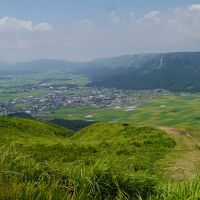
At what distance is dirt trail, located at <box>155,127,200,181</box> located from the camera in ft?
64.6

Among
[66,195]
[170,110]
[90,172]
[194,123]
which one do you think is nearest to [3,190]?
[66,195]

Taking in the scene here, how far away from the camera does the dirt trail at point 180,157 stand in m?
19.7

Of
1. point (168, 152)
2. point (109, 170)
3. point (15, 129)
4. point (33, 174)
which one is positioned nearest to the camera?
point (33, 174)

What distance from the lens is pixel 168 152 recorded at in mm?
26297

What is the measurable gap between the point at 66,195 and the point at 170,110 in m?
194

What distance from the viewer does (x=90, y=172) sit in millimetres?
10953

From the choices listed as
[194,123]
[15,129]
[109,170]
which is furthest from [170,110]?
[109,170]

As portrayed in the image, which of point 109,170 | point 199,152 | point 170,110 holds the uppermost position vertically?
point 109,170

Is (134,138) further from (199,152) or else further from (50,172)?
(50,172)

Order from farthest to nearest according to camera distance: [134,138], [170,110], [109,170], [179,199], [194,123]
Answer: [170,110], [194,123], [134,138], [109,170], [179,199]

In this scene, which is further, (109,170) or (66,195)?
(109,170)

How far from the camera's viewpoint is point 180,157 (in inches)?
978

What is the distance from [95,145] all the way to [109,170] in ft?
56.4

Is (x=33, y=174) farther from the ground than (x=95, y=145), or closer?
farther from the ground
